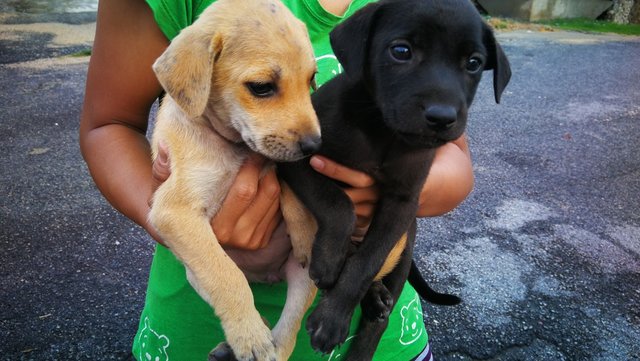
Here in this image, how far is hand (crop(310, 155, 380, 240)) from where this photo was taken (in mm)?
1841

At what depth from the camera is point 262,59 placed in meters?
1.75

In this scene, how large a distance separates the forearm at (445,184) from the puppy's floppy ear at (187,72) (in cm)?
89

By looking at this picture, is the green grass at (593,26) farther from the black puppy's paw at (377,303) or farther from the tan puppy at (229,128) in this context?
the tan puppy at (229,128)

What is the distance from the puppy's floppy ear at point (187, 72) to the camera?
66.9 inches

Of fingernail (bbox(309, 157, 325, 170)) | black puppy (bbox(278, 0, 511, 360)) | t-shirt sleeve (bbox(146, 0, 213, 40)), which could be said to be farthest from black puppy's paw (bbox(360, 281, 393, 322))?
t-shirt sleeve (bbox(146, 0, 213, 40))

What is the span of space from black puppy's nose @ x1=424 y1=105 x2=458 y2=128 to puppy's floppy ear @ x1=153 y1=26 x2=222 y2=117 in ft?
2.25

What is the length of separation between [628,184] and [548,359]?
3.06 m

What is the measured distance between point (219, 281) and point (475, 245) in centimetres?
295

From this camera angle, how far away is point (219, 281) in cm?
168

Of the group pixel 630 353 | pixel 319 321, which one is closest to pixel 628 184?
pixel 630 353

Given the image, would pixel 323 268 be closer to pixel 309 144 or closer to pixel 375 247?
pixel 375 247

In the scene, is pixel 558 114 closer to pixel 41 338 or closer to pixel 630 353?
pixel 630 353

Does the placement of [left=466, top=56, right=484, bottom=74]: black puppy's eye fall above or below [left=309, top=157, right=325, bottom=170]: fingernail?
above

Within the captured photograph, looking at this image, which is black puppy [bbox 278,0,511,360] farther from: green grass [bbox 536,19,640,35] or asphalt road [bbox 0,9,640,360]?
green grass [bbox 536,19,640,35]
